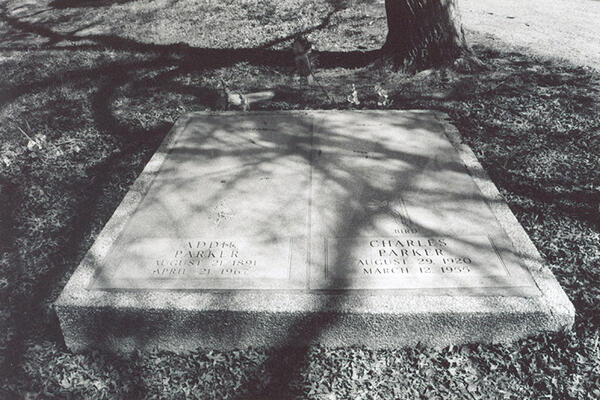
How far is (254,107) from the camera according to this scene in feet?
16.5

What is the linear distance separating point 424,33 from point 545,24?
3.50 meters

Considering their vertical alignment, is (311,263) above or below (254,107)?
above

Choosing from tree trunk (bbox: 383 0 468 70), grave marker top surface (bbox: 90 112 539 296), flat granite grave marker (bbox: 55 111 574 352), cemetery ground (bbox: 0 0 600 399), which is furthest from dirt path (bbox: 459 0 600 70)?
flat granite grave marker (bbox: 55 111 574 352)

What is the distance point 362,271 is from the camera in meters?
2.59

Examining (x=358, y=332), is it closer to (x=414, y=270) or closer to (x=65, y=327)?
(x=414, y=270)

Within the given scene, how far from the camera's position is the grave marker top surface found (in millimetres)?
2572

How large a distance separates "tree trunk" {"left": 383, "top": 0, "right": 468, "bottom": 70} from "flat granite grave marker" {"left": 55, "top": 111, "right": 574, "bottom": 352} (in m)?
2.26

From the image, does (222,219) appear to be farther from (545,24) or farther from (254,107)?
(545,24)

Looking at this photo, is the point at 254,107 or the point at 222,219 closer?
the point at 222,219

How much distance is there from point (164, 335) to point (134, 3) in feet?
27.9

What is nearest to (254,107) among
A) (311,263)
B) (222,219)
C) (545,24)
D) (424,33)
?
(424,33)

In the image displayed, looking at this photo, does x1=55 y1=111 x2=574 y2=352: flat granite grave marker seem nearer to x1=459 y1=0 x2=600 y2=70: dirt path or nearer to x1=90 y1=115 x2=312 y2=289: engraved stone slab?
x1=90 y1=115 x2=312 y2=289: engraved stone slab

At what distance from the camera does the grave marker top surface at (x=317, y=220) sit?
8.44 feet

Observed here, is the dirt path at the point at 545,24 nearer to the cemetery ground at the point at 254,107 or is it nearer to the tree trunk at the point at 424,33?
the cemetery ground at the point at 254,107
